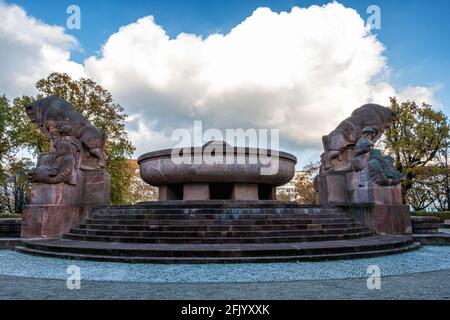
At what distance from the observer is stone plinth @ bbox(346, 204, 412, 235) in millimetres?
10289

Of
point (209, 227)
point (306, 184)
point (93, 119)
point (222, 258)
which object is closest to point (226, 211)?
point (209, 227)

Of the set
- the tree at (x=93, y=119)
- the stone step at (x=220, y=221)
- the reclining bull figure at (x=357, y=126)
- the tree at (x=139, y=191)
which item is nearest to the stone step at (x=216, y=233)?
the stone step at (x=220, y=221)

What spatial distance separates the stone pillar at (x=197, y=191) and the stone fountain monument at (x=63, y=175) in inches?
112

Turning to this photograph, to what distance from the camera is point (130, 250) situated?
6918 mm

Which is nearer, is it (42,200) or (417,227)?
(42,200)

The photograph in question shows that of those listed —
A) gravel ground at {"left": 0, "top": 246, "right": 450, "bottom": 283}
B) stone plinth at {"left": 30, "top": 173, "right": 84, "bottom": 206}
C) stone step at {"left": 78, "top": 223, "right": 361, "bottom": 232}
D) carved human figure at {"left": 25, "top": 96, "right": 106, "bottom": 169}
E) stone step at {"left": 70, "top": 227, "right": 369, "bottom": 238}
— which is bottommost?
gravel ground at {"left": 0, "top": 246, "right": 450, "bottom": 283}

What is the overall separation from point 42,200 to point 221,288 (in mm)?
7888

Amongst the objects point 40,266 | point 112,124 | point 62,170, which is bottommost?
point 40,266

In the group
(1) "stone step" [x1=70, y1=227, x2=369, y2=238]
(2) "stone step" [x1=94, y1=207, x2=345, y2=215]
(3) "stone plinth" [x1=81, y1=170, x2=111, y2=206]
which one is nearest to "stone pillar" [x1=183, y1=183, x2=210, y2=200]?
(2) "stone step" [x1=94, y1=207, x2=345, y2=215]

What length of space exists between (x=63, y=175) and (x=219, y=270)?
269 inches

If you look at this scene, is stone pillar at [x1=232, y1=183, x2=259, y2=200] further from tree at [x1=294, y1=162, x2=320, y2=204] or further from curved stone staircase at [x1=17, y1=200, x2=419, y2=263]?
tree at [x1=294, y1=162, x2=320, y2=204]
